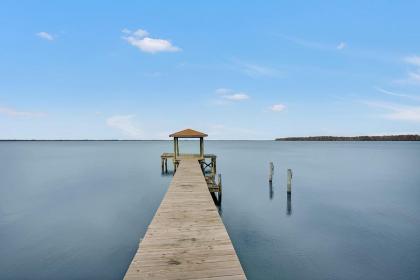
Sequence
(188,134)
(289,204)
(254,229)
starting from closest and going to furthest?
(254,229)
(289,204)
(188,134)

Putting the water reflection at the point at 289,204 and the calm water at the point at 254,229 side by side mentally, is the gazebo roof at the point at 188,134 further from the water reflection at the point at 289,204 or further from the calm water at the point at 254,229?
the water reflection at the point at 289,204

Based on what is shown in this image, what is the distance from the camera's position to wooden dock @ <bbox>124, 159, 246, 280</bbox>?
3.96 m

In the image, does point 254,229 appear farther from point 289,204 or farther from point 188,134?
point 188,134

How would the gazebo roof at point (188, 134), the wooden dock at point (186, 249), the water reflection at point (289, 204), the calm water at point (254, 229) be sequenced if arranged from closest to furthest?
1. the wooden dock at point (186, 249)
2. the calm water at point (254, 229)
3. the water reflection at point (289, 204)
4. the gazebo roof at point (188, 134)

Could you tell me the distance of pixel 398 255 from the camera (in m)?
9.86

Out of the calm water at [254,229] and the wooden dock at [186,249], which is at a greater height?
the wooden dock at [186,249]

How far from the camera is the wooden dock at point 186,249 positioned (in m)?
3.96

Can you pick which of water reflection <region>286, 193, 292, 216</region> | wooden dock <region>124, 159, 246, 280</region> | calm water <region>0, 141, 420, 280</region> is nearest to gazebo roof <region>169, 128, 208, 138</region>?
calm water <region>0, 141, 420, 280</region>

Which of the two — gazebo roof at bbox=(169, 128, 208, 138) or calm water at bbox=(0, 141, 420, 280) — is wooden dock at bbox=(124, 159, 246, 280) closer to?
calm water at bbox=(0, 141, 420, 280)

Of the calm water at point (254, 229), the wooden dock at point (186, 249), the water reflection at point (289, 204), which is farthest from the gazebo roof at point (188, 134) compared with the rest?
the wooden dock at point (186, 249)

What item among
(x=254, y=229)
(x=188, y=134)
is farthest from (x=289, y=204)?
(x=188, y=134)

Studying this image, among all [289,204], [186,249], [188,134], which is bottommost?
[289,204]

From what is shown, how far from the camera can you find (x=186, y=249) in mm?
4809

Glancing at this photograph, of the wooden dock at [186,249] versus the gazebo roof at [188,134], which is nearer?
the wooden dock at [186,249]
